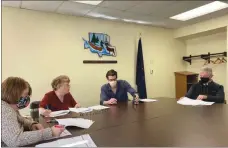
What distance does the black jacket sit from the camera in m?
2.26

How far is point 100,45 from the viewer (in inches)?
137

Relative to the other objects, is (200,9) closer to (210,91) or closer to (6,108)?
(6,108)

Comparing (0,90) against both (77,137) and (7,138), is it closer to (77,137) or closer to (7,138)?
(7,138)

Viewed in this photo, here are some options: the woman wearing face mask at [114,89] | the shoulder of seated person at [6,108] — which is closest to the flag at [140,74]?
the woman wearing face mask at [114,89]

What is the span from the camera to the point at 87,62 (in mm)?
3361

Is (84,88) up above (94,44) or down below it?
below

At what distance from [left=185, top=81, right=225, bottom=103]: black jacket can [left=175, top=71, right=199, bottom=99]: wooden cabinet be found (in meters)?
1.51

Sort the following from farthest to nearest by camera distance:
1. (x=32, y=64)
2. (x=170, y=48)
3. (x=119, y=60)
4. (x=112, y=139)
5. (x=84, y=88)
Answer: (x=170, y=48) → (x=119, y=60) → (x=84, y=88) → (x=32, y=64) → (x=112, y=139)

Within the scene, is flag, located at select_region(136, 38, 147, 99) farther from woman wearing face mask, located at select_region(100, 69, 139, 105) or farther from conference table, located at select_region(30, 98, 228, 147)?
conference table, located at select_region(30, 98, 228, 147)

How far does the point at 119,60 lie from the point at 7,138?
2927 millimetres

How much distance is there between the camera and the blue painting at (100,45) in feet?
11.0

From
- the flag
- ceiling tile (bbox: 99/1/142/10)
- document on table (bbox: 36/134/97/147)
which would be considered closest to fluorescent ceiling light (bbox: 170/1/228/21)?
ceiling tile (bbox: 99/1/142/10)

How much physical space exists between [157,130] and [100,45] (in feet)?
8.26

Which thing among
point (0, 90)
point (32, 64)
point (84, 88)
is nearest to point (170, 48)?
point (84, 88)
